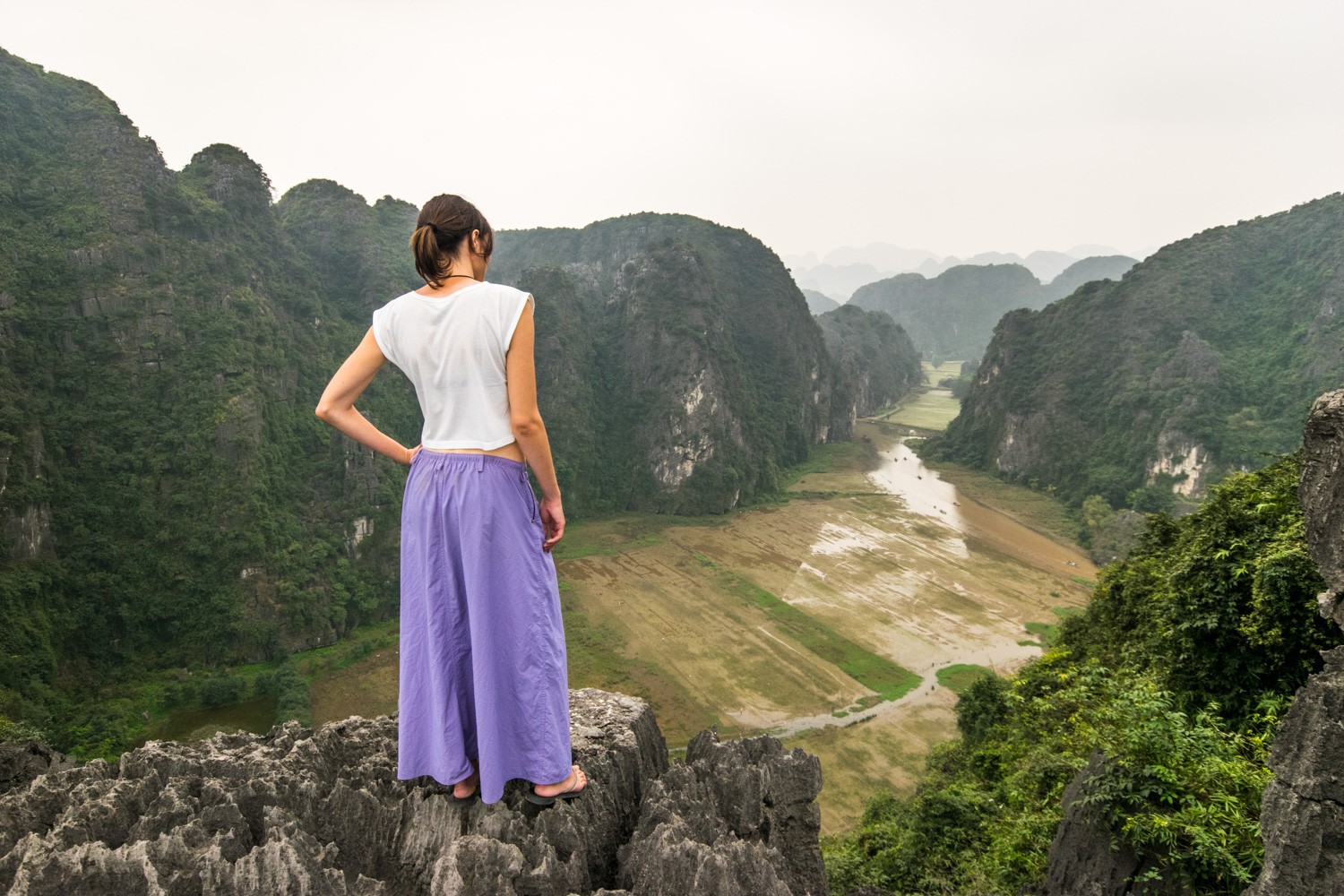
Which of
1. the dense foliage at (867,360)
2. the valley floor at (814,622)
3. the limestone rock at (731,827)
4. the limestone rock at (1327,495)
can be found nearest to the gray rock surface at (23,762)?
the limestone rock at (731,827)

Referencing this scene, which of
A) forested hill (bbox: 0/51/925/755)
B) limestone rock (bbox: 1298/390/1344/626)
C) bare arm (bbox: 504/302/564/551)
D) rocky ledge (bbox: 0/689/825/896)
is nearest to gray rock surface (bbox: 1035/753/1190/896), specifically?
limestone rock (bbox: 1298/390/1344/626)

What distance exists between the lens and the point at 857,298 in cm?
18850

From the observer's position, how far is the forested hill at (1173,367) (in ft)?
149

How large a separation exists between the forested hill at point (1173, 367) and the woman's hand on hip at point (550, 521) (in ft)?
178

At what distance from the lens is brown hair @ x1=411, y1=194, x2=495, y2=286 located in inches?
88.4

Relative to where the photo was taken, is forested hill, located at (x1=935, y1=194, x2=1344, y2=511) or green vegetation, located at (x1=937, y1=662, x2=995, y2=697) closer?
green vegetation, located at (x1=937, y1=662, x2=995, y2=697)

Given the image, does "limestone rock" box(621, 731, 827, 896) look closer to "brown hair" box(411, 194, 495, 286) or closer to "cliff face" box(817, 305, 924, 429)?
"brown hair" box(411, 194, 495, 286)

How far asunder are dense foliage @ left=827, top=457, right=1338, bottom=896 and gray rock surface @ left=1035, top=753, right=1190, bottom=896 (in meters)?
0.07

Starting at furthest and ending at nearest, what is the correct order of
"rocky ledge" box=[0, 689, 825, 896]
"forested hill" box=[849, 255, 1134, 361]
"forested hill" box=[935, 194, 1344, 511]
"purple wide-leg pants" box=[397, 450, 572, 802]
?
"forested hill" box=[849, 255, 1134, 361] → "forested hill" box=[935, 194, 1344, 511] → "rocky ledge" box=[0, 689, 825, 896] → "purple wide-leg pants" box=[397, 450, 572, 802]

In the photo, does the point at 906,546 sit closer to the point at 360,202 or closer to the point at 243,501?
the point at 243,501

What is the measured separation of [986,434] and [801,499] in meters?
26.7

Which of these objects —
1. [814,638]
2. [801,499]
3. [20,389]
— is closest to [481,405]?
[814,638]

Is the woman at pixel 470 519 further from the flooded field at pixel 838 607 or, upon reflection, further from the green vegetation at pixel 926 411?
the green vegetation at pixel 926 411

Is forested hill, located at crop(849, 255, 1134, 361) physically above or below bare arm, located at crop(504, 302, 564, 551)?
above
